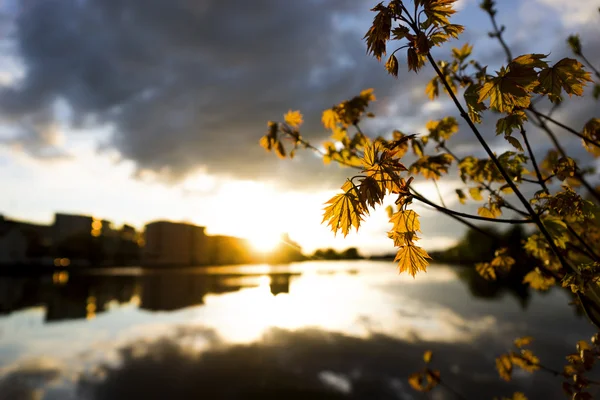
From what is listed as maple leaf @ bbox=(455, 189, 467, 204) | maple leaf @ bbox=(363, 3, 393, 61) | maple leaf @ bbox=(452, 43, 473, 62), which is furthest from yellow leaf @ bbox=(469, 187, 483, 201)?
maple leaf @ bbox=(363, 3, 393, 61)

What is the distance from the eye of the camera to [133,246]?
3209 inches

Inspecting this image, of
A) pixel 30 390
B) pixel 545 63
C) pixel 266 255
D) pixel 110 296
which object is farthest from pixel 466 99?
pixel 110 296

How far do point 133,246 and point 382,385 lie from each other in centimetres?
8760

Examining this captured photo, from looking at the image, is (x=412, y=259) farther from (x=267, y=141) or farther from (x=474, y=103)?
(x=267, y=141)

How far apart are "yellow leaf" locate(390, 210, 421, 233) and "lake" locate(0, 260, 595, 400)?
65 cm

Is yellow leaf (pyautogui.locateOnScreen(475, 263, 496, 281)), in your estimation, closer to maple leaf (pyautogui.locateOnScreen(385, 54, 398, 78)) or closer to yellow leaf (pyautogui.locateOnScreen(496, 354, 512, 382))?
yellow leaf (pyautogui.locateOnScreen(496, 354, 512, 382))

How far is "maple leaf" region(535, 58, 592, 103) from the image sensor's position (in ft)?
4.42

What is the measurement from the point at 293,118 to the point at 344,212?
67.7 inches

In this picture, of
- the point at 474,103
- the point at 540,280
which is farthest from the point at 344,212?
the point at 540,280

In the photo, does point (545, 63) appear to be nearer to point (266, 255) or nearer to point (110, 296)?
point (266, 255)

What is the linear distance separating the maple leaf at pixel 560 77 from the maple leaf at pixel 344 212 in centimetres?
88

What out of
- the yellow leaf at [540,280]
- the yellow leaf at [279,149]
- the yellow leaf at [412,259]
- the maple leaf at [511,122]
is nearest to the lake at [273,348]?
the yellow leaf at [412,259]

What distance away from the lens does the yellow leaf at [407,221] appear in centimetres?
145

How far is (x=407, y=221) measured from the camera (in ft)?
4.80
